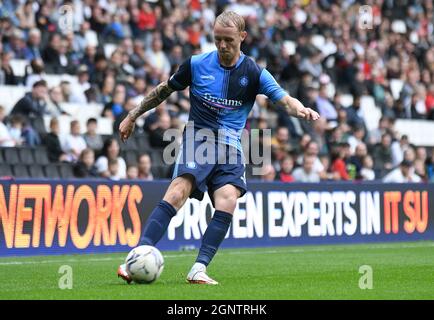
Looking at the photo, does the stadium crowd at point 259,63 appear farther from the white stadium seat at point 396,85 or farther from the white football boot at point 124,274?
the white football boot at point 124,274

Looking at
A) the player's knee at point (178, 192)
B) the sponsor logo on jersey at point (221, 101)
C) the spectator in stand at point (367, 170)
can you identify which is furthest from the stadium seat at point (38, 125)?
the player's knee at point (178, 192)

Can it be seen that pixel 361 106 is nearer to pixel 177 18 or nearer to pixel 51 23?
pixel 177 18

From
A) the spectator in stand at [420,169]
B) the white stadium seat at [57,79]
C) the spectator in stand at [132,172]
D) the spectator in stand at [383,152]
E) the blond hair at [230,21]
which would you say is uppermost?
the blond hair at [230,21]

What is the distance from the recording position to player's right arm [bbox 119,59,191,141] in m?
10.5

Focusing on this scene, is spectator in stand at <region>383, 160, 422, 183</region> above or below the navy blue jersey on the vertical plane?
below

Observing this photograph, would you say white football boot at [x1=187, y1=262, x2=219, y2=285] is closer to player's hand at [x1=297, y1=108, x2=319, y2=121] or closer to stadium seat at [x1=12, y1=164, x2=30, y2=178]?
player's hand at [x1=297, y1=108, x2=319, y2=121]

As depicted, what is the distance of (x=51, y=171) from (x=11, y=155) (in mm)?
Result: 671

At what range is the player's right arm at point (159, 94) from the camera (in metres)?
10.5

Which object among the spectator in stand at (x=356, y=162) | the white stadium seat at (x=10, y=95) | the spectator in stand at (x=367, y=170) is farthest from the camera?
the spectator in stand at (x=367, y=170)

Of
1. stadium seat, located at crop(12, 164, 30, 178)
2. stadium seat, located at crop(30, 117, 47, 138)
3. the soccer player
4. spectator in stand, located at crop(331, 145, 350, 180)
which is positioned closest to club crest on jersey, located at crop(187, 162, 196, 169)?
the soccer player

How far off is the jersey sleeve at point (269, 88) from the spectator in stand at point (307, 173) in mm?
9566

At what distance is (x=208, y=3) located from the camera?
26.1 m

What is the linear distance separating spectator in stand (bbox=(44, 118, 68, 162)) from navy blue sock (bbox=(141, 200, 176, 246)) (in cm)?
772

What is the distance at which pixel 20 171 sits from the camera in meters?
17.2
